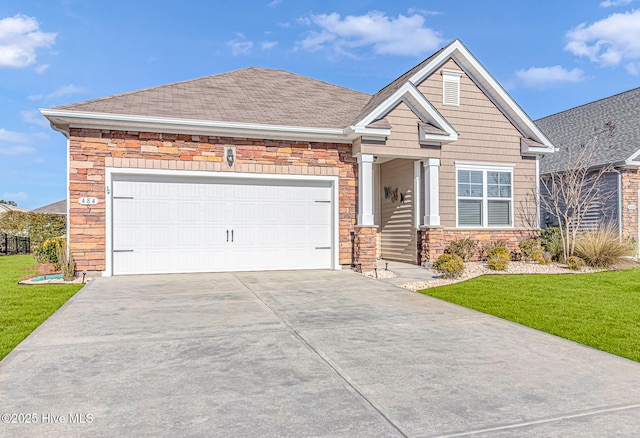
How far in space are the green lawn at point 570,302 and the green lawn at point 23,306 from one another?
625cm

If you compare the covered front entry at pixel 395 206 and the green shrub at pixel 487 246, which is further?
the green shrub at pixel 487 246

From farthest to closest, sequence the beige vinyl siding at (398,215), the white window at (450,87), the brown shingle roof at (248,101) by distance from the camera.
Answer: the white window at (450,87)
the beige vinyl siding at (398,215)
the brown shingle roof at (248,101)

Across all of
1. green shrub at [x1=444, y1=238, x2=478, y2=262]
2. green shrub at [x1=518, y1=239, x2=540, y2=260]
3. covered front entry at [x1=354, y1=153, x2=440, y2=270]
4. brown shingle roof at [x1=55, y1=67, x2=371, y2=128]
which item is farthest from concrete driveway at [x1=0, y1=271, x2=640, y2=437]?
green shrub at [x1=518, y1=239, x2=540, y2=260]

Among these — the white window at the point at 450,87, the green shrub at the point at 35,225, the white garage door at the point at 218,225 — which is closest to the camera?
the white garage door at the point at 218,225

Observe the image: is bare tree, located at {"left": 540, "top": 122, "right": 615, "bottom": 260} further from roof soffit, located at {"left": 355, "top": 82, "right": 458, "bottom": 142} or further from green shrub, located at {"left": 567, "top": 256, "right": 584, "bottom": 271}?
roof soffit, located at {"left": 355, "top": 82, "right": 458, "bottom": 142}

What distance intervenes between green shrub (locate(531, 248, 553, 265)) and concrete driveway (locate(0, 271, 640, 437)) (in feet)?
23.2

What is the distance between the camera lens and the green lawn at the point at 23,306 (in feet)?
17.6

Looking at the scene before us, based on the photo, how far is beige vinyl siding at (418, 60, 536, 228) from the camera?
13234mm

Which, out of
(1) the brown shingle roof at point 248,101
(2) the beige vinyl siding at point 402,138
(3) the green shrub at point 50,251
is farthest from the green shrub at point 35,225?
(2) the beige vinyl siding at point 402,138

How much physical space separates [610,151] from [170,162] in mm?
14677

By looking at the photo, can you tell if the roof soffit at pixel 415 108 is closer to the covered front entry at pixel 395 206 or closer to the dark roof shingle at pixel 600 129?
the covered front entry at pixel 395 206

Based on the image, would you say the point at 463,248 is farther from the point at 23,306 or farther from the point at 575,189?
the point at 23,306

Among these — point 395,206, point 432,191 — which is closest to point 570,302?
point 432,191

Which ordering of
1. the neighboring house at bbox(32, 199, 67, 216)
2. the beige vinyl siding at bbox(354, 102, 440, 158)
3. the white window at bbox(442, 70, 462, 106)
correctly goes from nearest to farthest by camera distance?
the beige vinyl siding at bbox(354, 102, 440, 158)
the white window at bbox(442, 70, 462, 106)
the neighboring house at bbox(32, 199, 67, 216)
